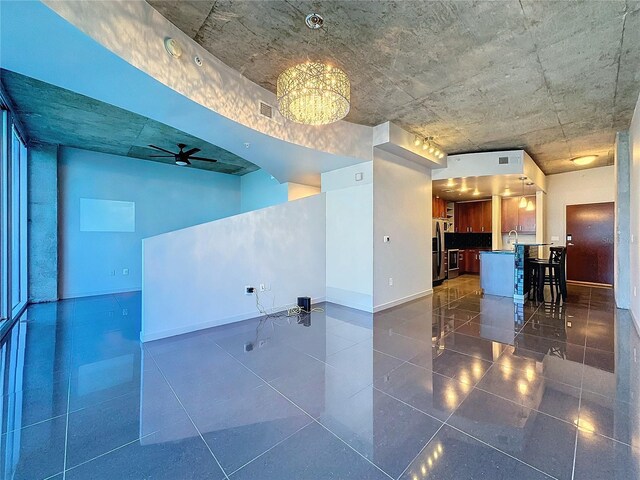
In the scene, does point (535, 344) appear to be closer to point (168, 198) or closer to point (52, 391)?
point (52, 391)

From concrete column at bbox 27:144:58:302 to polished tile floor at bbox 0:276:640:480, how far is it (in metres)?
1.89

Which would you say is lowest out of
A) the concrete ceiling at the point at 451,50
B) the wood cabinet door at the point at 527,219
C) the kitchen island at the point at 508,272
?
the kitchen island at the point at 508,272

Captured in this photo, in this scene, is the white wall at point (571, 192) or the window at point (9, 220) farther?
the white wall at point (571, 192)

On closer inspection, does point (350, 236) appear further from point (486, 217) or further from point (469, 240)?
point (469, 240)

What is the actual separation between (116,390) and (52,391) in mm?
513

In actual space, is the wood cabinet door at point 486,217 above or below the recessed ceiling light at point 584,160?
below

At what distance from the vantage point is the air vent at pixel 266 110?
3205 millimetres

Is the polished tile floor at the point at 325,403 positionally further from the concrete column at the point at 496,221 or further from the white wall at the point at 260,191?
the concrete column at the point at 496,221

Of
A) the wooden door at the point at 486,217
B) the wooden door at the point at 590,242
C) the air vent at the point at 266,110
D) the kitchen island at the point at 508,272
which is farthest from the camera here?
the wooden door at the point at 486,217

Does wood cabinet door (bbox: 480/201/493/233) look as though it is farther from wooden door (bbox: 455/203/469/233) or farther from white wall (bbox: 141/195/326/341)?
white wall (bbox: 141/195/326/341)

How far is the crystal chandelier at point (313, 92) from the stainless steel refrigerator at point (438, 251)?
5195mm

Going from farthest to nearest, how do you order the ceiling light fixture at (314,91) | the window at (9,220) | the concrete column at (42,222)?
the concrete column at (42,222), the window at (9,220), the ceiling light fixture at (314,91)

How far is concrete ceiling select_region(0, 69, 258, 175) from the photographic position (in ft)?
11.2

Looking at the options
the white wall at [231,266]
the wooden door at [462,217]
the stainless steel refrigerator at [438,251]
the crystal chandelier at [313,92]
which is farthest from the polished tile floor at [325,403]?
the wooden door at [462,217]
